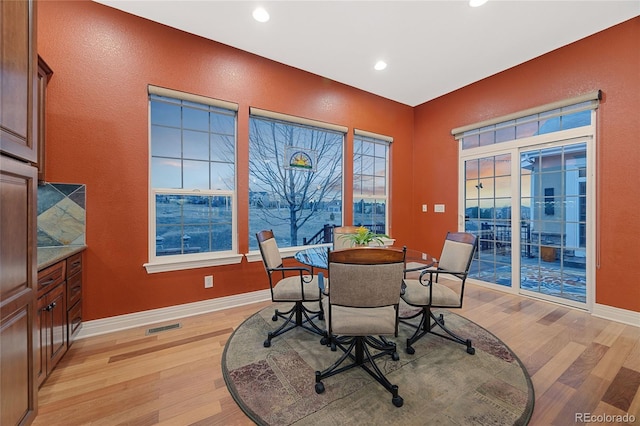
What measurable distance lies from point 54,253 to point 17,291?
1382 mm

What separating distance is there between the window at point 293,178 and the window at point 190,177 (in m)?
0.35

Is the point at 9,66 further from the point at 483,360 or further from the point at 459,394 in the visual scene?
the point at 483,360

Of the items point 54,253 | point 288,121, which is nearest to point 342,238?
point 288,121

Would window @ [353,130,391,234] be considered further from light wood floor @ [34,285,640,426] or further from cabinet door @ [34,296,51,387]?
cabinet door @ [34,296,51,387]

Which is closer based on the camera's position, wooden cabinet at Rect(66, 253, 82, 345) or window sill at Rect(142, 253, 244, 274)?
wooden cabinet at Rect(66, 253, 82, 345)

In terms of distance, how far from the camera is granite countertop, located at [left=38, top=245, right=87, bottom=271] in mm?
1755

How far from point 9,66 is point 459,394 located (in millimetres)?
2921

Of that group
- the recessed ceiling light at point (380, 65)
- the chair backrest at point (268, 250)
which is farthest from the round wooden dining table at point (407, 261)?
the recessed ceiling light at point (380, 65)

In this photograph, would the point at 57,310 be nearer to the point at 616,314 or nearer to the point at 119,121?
the point at 119,121

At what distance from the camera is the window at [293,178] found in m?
3.65

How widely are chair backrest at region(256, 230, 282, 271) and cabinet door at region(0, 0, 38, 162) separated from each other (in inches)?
62.7

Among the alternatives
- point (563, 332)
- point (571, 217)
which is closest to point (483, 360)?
point (563, 332)

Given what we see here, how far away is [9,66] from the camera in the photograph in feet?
3.28

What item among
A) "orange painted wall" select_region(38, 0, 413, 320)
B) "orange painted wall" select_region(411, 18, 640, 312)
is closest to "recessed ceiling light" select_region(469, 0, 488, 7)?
"orange painted wall" select_region(411, 18, 640, 312)
